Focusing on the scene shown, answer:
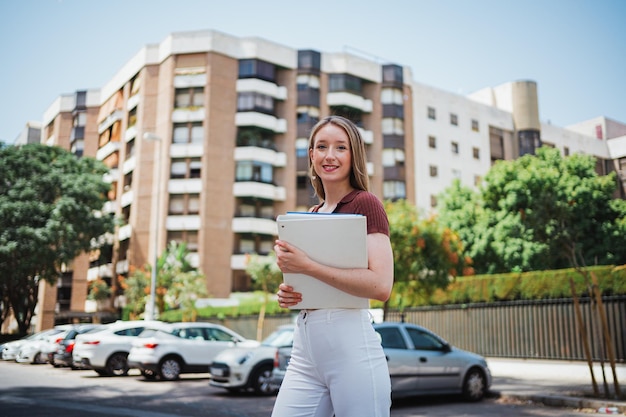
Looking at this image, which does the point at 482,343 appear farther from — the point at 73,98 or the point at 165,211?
the point at 73,98

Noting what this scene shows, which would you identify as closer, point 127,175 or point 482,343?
point 482,343

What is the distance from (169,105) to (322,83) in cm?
1224

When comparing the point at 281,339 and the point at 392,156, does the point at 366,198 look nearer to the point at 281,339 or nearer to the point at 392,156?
the point at 281,339

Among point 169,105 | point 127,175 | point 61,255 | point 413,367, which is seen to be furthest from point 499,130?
point 413,367

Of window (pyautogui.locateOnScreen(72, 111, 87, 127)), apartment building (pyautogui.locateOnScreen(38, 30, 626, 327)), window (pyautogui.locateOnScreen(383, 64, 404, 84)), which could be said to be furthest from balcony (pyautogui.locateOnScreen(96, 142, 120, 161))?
window (pyautogui.locateOnScreen(383, 64, 404, 84))

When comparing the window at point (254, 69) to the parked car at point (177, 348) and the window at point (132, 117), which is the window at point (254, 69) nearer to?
the window at point (132, 117)

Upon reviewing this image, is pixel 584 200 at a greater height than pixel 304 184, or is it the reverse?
pixel 304 184

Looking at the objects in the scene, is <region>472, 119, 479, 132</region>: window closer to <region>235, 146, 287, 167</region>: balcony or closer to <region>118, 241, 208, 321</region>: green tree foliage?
<region>235, 146, 287, 167</region>: balcony

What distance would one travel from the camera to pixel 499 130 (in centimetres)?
5619

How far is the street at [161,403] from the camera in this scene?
31.5ft

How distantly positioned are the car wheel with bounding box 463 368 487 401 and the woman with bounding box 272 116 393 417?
32.4ft

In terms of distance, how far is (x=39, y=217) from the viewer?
37312 millimetres

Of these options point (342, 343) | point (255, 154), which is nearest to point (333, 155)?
point (342, 343)

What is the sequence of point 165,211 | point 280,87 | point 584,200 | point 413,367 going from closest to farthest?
point 413,367 < point 584,200 < point 165,211 < point 280,87
